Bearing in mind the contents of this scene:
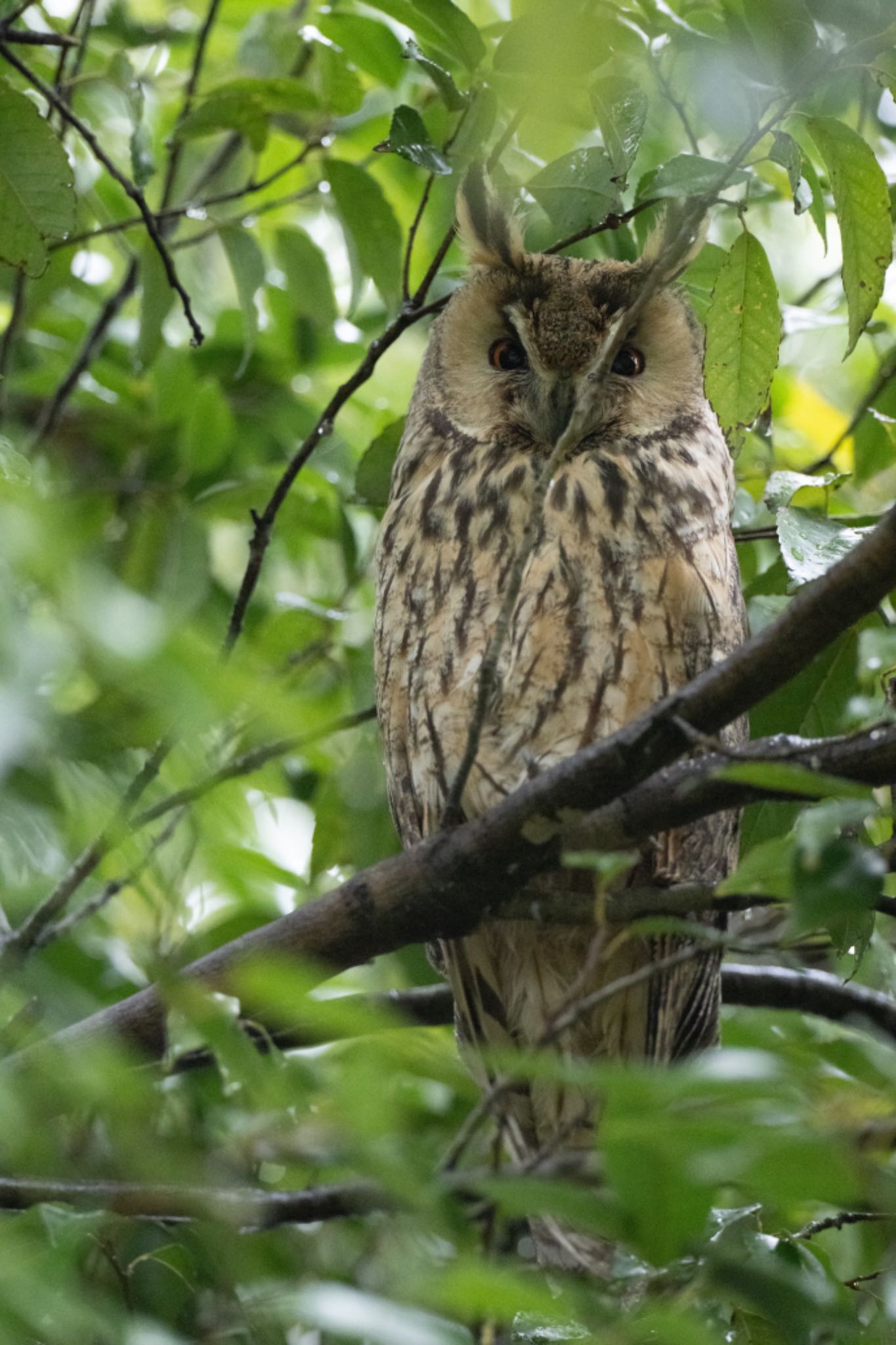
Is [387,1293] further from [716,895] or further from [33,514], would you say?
[33,514]

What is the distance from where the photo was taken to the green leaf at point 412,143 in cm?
161

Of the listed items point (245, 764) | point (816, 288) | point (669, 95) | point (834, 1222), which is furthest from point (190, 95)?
point (834, 1222)

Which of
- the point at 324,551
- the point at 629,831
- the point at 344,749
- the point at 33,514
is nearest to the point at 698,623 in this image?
the point at 629,831

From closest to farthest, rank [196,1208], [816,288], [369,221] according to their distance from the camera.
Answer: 1. [196,1208]
2. [369,221]
3. [816,288]

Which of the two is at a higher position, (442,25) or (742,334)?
(442,25)

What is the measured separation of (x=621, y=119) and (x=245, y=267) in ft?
2.46

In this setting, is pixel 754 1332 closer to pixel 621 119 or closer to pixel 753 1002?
pixel 753 1002

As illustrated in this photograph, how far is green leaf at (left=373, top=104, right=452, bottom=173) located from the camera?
1.61 meters

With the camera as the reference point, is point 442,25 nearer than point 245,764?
No

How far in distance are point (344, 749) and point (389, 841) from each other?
236 mm

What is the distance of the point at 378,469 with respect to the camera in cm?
223

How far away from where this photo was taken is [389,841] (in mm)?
2213

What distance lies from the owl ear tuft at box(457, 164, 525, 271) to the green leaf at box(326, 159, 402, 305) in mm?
139

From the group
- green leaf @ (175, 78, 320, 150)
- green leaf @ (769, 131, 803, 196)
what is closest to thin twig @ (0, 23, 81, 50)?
green leaf @ (175, 78, 320, 150)
